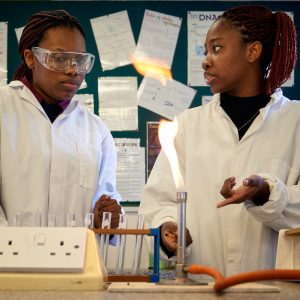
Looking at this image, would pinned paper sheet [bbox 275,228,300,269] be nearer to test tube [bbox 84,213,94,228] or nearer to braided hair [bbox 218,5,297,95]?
test tube [bbox 84,213,94,228]

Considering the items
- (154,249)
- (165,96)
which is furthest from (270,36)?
(165,96)

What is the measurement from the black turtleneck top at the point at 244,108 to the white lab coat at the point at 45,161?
52 cm

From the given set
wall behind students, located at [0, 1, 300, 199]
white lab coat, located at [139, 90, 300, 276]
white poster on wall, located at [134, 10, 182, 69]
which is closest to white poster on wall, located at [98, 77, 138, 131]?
wall behind students, located at [0, 1, 300, 199]

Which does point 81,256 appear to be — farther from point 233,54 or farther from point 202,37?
point 202,37

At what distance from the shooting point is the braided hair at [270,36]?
1.93 meters

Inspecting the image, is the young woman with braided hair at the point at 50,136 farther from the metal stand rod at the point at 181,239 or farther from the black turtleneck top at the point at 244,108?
the metal stand rod at the point at 181,239

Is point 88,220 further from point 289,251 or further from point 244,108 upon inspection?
point 244,108

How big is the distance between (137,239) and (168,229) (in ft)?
0.83

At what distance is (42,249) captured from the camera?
3.28 ft

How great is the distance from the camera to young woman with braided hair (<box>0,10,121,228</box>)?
196cm

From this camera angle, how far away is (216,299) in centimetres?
87

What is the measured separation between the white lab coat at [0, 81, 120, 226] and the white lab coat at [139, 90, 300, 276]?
0.30 m

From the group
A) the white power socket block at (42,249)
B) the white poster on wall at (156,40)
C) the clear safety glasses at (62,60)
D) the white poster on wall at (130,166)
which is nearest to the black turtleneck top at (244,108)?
the clear safety glasses at (62,60)

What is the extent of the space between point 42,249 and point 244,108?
1.09 m
